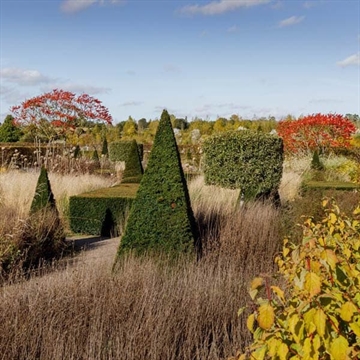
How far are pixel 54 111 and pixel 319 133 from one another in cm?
1191

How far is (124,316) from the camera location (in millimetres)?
3402

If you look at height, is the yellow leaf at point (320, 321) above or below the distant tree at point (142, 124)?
below

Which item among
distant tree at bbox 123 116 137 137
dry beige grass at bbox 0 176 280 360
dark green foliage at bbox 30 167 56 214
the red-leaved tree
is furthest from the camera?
distant tree at bbox 123 116 137 137

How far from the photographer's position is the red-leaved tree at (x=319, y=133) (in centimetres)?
1973

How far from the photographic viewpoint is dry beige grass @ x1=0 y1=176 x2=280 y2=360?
306 centimetres

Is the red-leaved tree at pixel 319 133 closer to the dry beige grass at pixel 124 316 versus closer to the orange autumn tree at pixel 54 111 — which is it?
the orange autumn tree at pixel 54 111

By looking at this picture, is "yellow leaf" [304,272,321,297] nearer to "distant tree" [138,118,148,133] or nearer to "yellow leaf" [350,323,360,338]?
"yellow leaf" [350,323,360,338]

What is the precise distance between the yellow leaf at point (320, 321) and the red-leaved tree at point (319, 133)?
18769 mm

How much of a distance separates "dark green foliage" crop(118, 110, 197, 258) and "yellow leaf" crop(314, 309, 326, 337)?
3.75 metres

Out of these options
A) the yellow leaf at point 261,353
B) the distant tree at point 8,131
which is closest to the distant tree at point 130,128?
the distant tree at point 8,131

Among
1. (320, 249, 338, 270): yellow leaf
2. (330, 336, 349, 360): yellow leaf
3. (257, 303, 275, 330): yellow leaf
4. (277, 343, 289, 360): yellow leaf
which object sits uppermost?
(320, 249, 338, 270): yellow leaf

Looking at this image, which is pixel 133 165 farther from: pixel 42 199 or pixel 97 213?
pixel 42 199

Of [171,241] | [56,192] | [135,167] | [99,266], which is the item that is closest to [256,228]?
[171,241]

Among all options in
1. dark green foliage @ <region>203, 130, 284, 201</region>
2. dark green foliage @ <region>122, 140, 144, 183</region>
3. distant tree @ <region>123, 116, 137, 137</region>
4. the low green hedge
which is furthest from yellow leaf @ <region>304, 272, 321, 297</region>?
distant tree @ <region>123, 116, 137, 137</region>
